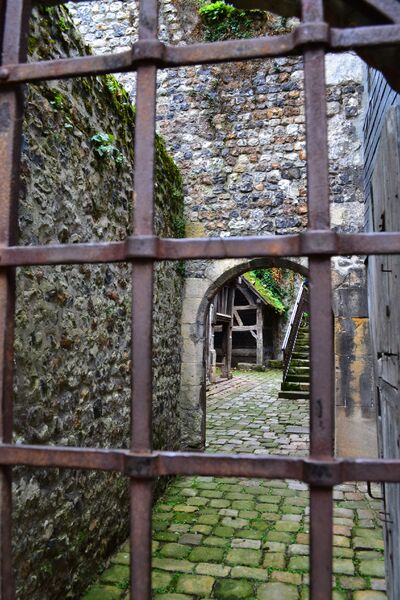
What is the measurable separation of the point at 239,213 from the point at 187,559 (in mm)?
3807

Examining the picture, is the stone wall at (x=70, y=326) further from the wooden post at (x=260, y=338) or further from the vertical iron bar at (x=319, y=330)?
the wooden post at (x=260, y=338)

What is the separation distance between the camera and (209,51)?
1132 millimetres

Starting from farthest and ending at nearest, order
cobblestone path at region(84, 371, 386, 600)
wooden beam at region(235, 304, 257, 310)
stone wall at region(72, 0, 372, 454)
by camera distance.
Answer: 1. wooden beam at region(235, 304, 257, 310)
2. stone wall at region(72, 0, 372, 454)
3. cobblestone path at region(84, 371, 386, 600)

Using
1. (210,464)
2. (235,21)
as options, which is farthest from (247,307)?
(210,464)

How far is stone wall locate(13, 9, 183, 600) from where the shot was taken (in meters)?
2.37

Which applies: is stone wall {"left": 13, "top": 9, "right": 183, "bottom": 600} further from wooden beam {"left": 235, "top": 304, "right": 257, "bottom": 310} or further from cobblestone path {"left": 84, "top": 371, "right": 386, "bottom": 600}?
wooden beam {"left": 235, "top": 304, "right": 257, "bottom": 310}

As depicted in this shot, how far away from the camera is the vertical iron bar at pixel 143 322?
41.4 inches

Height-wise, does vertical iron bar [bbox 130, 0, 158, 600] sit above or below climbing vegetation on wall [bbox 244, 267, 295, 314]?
below

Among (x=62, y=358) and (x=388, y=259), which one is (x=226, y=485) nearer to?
(x=62, y=358)

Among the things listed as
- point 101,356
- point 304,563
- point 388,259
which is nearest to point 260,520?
point 304,563

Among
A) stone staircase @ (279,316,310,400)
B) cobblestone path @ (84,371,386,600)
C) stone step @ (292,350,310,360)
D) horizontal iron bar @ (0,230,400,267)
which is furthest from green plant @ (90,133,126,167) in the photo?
stone step @ (292,350,310,360)

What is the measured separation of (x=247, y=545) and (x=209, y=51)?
3.38m

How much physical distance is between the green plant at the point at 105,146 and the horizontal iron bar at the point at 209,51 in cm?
212

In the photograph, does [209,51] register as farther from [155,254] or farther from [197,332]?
[197,332]
